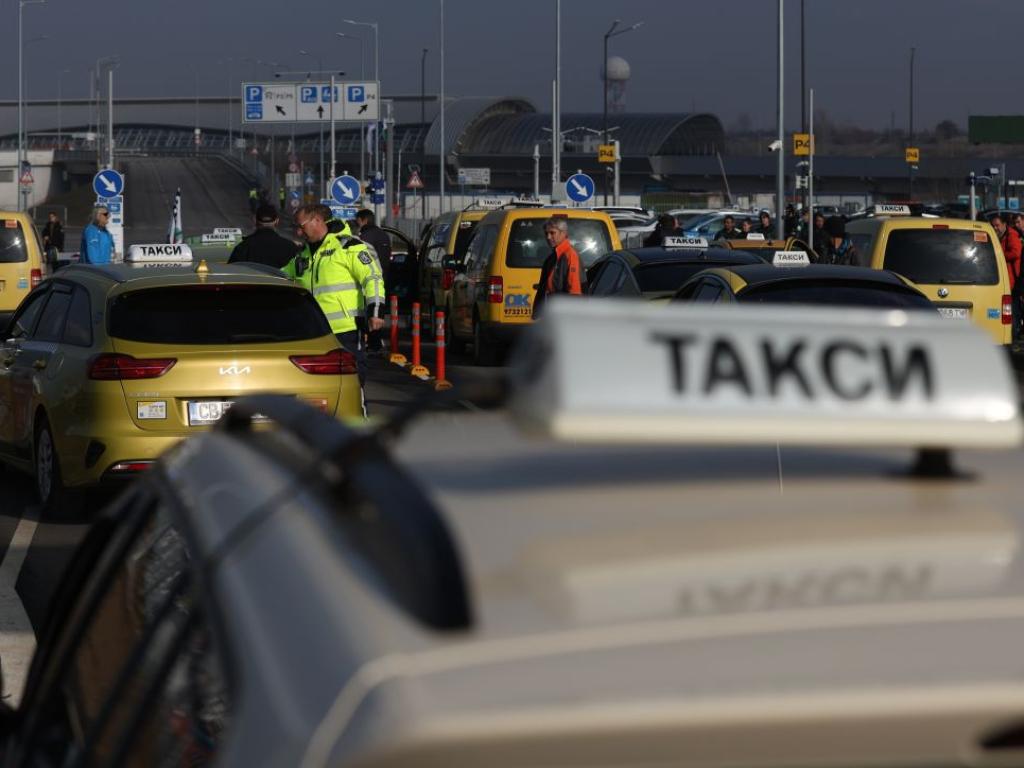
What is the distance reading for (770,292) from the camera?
45.1ft

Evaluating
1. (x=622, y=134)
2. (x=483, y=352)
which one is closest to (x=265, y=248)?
(x=483, y=352)

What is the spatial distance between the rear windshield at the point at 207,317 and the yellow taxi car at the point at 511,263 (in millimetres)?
10971

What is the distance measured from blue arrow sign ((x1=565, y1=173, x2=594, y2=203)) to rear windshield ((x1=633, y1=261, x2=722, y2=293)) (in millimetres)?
18846

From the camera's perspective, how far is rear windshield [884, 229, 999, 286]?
20.2 m

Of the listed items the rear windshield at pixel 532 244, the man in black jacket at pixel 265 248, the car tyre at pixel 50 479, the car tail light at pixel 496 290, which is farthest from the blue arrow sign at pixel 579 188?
the car tyre at pixel 50 479

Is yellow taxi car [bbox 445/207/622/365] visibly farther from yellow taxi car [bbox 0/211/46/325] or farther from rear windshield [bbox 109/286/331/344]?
rear windshield [bbox 109/286/331/344]

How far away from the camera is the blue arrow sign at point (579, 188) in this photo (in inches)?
1467

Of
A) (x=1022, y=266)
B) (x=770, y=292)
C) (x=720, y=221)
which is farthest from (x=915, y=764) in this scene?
(x=720, y=221)

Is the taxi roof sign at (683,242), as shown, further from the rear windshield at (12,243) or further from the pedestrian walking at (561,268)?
the rear windshield at (12,243)

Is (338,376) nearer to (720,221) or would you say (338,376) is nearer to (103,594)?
(103,594)

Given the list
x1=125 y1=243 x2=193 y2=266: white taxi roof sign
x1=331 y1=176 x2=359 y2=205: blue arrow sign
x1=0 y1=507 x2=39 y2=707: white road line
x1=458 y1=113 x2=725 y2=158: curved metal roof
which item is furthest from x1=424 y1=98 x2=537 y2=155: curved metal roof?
x1=0 y1=507 x2=39 y2=707: white road line

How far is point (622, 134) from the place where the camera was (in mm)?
140750

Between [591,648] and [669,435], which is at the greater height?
[669,435]

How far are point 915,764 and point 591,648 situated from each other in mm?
Result: 268
